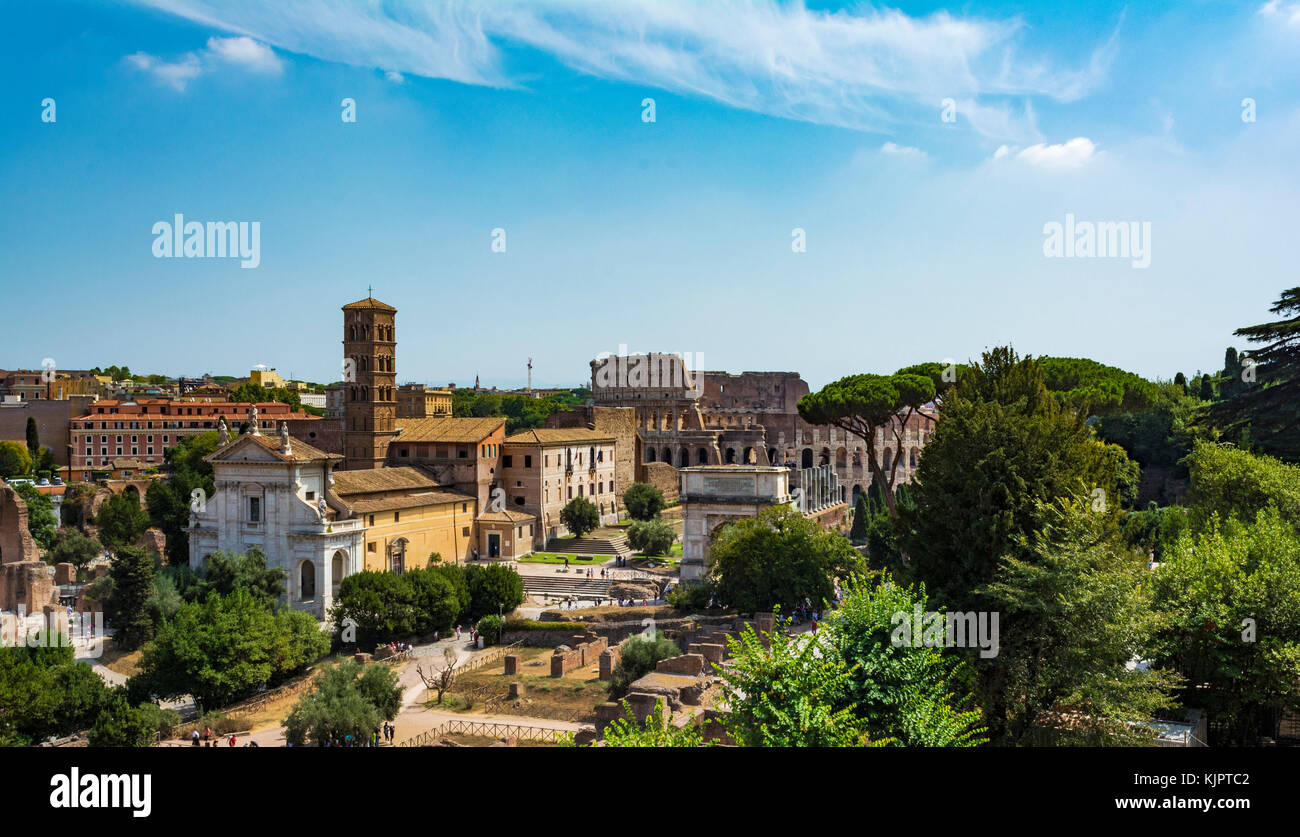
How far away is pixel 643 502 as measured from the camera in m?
59.6

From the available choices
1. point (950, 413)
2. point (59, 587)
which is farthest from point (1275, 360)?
point (59, 587)

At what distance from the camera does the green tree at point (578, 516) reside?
5494 cm

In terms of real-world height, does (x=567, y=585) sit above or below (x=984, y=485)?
below

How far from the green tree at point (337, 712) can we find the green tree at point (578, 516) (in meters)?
30.0

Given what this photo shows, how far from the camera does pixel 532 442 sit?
55156 millimetres

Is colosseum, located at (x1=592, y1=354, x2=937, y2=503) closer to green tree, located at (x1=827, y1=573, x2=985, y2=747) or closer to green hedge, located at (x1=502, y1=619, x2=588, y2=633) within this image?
green hedge, located at (x1=502, y1=619, x2=588, y2=633)

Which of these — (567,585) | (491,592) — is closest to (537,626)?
(491,592)

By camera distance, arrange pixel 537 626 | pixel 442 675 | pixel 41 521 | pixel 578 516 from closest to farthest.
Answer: pixel 442 675
pixel 537 626
pixel 41 521
pixel 578 516

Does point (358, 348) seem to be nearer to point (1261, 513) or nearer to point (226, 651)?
point (226, 651)

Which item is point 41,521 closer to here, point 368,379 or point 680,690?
point 368,379

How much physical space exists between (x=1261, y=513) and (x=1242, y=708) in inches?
197

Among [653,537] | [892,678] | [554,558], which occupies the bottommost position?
[554,558]

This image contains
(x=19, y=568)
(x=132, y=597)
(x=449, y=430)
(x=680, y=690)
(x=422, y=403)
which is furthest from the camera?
(x=422, y=403)

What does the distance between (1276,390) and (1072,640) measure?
2509 centimetres
